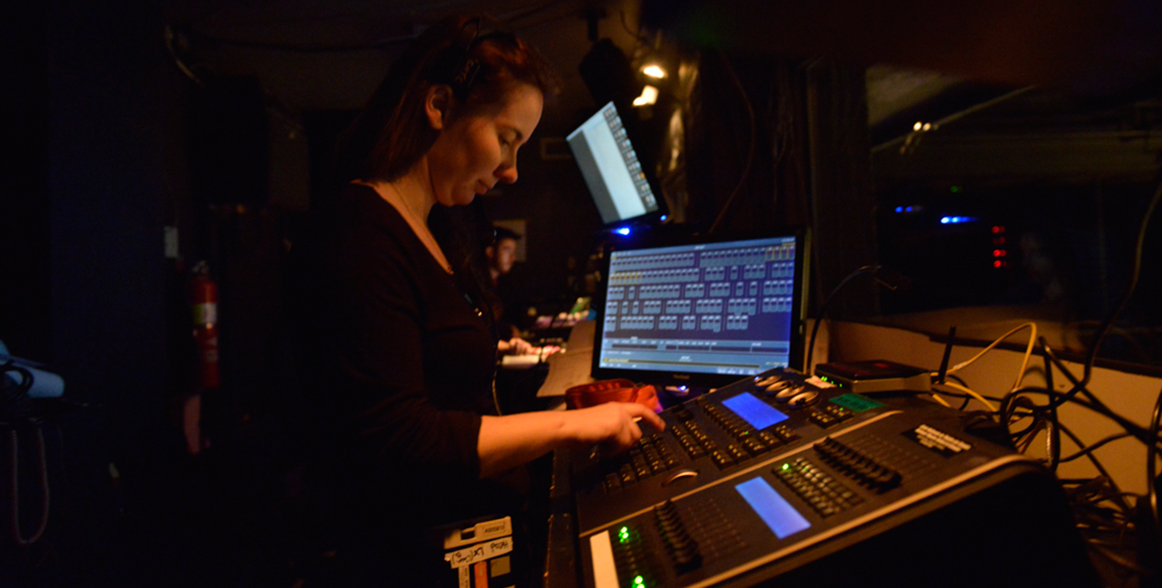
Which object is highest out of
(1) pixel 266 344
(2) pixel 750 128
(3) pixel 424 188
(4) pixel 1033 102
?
(4) pixel 1033 102

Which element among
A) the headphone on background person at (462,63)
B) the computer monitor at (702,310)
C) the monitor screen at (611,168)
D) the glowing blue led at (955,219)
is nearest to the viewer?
the headphone on background person at (462,63)

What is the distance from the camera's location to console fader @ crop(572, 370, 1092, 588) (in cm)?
38

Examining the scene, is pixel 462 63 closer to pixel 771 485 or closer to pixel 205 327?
pixel 771 485

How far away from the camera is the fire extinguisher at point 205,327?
3.56 meters

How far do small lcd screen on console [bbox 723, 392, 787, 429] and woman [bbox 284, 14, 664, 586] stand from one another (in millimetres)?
119

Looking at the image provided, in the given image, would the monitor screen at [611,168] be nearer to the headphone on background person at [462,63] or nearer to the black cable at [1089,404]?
the headphone on background person at [462,63]

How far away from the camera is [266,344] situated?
4.23 metres

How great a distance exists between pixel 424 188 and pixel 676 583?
2.41 ft

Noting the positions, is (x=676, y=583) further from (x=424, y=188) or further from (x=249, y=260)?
(x=249, y=260)

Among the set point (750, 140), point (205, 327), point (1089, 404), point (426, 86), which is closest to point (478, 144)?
point (426, 86)

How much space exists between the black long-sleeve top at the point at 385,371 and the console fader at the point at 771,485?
8.0 inches

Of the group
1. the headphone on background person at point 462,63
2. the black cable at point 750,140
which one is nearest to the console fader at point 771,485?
the headphone on background person at point 462,63

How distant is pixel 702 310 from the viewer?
1.15 meters

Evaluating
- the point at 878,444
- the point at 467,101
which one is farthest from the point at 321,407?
the point at 878,444
